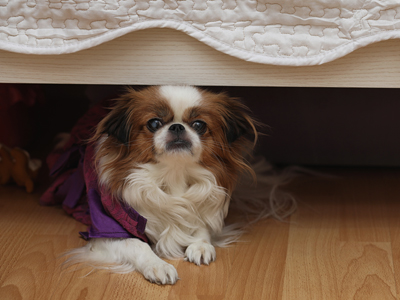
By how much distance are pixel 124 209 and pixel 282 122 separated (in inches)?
37.5

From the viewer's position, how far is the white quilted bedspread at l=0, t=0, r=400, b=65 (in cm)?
135

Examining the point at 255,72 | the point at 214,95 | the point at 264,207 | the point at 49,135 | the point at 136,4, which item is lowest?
the point at 49,135

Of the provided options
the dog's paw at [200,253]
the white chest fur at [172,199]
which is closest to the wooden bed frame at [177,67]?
the white chest fur at [172,199]

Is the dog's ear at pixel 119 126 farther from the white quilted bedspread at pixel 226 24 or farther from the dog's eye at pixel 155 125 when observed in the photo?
the white quilted bedspread at pixel 226 24

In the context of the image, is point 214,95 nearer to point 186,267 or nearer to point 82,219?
point 186,267

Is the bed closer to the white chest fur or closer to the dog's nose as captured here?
the dog's nose

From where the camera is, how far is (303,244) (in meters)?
1.66

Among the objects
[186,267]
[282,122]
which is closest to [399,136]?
[282,122]

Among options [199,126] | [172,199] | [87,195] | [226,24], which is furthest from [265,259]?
[226,24]

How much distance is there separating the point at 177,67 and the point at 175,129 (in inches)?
6.8

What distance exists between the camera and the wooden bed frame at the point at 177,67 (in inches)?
55.7

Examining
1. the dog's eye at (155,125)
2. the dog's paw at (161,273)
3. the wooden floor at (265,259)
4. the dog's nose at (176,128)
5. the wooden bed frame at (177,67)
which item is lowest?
the wooden floor at (265,259)

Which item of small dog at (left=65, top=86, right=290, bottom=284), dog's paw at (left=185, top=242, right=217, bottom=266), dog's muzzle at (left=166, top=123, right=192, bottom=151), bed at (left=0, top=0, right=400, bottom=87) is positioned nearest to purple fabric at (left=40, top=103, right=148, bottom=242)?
small dog at (left=65, top=86, right=290, bottom=284)

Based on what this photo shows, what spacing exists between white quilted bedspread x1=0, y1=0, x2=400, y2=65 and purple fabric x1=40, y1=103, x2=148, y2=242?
45 centimetres
